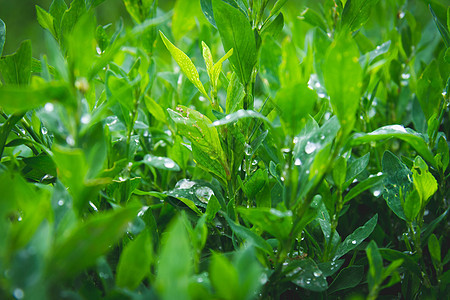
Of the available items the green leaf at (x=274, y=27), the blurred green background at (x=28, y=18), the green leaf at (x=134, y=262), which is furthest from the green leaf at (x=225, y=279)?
the blurred green background at (x=28, y=18)

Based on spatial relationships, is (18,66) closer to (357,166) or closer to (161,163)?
(161,163)

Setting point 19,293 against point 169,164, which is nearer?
point 19,293

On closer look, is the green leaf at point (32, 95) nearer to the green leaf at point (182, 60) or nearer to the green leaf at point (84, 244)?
the green leaf at point (84, 244)

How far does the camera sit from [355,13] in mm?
730

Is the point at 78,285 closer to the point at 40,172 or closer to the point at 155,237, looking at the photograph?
the point at 155,237

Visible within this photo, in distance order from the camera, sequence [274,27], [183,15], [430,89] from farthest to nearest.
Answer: [183,15], [430,89], [274,27]

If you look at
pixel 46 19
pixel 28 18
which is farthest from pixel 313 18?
pixel 28 18

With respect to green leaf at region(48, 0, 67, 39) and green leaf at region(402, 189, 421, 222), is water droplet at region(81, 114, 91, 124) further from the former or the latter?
green leaf at region(402, 189, 421, 222)

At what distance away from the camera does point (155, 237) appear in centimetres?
69

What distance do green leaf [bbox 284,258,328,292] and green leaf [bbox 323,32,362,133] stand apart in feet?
0.72

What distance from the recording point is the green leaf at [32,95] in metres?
0.45

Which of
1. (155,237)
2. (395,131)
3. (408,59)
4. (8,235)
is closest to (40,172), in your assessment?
(155,237)

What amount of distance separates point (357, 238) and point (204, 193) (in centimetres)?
29

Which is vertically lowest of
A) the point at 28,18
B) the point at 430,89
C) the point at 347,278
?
the point at 28,18
